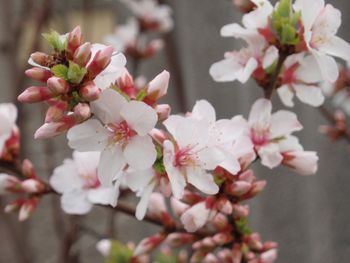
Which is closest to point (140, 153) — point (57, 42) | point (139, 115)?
point (139, 115)

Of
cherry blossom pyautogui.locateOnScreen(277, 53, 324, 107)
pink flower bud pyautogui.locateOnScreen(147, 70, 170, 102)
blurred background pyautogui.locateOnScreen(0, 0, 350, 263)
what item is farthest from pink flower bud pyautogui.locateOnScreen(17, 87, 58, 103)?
blurred background pyautogui.locateOnScreen(0, 0, 350, 263)

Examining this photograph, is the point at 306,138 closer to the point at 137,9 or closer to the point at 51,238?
the point at 137,9

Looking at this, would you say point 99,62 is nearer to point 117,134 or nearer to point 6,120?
point 117,134

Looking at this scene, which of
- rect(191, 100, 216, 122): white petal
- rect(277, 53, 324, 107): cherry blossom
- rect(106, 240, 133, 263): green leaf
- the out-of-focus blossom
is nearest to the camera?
rect(191, 100, 216, 122): white petal

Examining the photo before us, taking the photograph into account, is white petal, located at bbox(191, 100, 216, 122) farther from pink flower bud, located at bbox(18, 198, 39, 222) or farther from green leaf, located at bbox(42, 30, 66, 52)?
pink flower bud, located at bbox(18, 198, 39, 222)

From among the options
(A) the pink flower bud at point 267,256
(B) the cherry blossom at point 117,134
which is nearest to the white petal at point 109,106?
(B) the cherry blossom at point 117,134

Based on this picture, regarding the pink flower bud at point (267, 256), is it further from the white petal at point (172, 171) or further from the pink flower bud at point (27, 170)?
the pink flower bud at point (27, 170)
